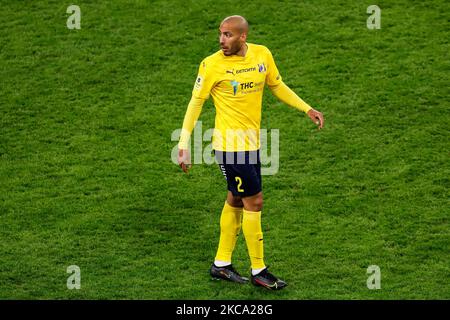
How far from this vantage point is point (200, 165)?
12297 millimetres

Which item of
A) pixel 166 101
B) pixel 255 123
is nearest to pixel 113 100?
pixel 166 101

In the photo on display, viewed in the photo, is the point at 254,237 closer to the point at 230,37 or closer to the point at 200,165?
the point at 230,37

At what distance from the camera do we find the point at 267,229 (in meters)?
10.8

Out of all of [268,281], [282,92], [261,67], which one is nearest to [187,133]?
[261,67]

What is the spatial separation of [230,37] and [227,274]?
2305mm

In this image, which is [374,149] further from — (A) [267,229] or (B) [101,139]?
(B) [101,139]

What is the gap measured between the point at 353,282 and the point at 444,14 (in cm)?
630

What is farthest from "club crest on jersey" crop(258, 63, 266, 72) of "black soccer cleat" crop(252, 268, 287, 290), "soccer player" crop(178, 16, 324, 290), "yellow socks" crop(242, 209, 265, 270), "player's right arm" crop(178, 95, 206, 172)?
"black soccer cleat" crop(252, 268, 287, 290)

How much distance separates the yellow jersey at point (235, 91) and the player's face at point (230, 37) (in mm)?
133

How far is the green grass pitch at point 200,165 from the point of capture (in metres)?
9.91

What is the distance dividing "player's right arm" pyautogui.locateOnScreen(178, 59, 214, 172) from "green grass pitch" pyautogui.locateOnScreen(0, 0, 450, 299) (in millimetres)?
1286

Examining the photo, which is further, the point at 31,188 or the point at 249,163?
the point at 31,188

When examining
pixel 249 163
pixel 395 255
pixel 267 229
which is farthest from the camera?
pixel 267 229

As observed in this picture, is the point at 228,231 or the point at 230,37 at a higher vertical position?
the point at 230,37
